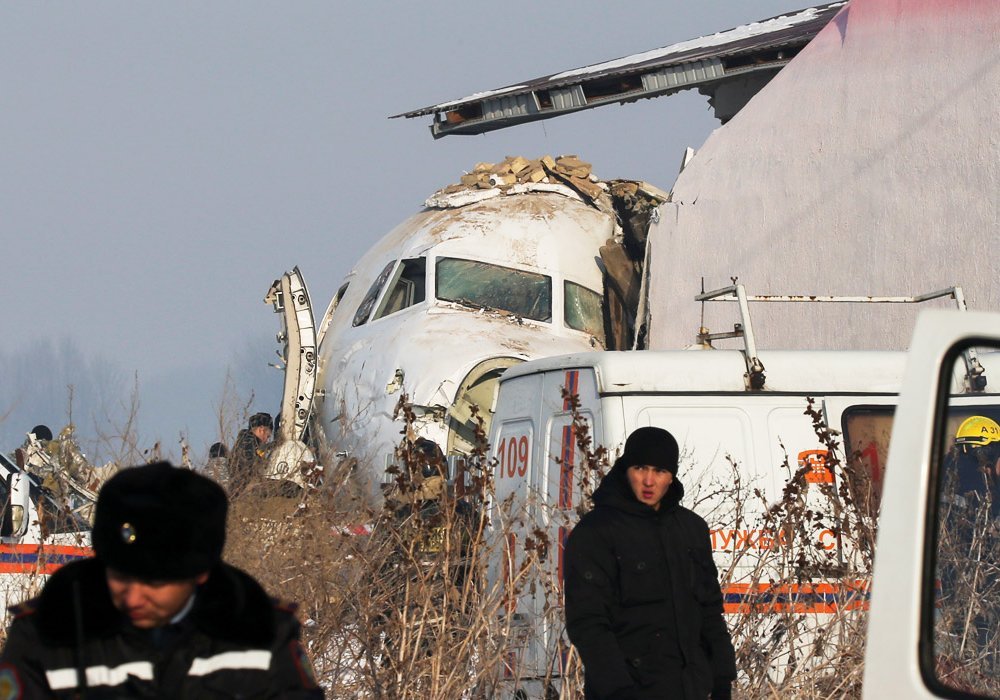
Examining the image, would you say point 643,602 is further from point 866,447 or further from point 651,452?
point 866,447

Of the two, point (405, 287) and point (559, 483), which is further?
point (405, 287)

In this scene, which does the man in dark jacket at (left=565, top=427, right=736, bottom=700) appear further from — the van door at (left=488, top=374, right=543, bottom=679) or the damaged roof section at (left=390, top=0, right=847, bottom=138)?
the damaged roof section at (left=390, top=0, right=847, bottom=138)

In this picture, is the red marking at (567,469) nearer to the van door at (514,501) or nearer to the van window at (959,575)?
the van door at (514,501)

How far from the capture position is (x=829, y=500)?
22.7 feet

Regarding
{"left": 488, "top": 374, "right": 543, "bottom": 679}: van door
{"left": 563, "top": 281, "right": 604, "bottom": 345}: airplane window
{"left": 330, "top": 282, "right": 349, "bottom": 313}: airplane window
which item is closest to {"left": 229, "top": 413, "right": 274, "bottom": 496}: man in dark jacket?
{"left": 488, "top": 374, "right": 543, "bottom": 679}: van door

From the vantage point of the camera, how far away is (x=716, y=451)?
7.25 m

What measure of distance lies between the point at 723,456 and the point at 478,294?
711 cm

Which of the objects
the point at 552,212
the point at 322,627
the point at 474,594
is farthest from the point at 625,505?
the point at 552,212

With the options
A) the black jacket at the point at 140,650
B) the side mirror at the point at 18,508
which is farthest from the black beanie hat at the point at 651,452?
the side mirror at the point at 18,508

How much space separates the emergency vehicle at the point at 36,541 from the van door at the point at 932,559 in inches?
190

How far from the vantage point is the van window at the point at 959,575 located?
2.83m

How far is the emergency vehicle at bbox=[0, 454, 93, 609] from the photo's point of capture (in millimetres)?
7777

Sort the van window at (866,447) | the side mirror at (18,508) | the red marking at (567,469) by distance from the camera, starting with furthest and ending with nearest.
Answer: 1. the side mirror at (18,508)
2. the red marking at (567,469)
3. the van window at (866,447)

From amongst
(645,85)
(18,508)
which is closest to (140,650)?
(18,508)
